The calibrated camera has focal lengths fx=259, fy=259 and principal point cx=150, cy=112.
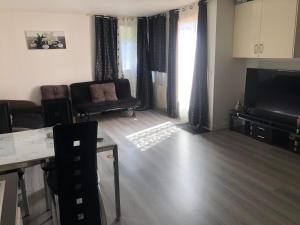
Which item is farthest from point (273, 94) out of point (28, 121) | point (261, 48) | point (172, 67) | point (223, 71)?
point (28, 121)

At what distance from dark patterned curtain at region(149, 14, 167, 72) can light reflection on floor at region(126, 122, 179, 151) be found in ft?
5.35

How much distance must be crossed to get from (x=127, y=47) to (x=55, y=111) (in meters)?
3.73

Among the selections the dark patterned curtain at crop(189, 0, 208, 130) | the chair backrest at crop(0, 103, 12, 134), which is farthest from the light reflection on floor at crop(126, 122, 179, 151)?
the chair backrest at crop(0, 103, 12, 134)

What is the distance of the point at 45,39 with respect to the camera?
17.7 feet

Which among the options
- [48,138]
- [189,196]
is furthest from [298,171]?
[48,138]

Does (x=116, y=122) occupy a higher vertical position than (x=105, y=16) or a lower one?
lower

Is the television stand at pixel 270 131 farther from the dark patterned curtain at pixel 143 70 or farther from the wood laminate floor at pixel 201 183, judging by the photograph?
the dark patterned curtain at pixel 143 70

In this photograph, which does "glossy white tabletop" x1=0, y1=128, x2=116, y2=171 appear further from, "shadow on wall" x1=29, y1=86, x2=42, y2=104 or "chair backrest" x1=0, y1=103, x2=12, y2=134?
"shadow on wall" x1=29, y1=86, x2=42, y2=104

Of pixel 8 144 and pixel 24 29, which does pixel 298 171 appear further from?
pixel 24 29

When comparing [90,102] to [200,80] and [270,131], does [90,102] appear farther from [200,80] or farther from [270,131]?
[270,131]

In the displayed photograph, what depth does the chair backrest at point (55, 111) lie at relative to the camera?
9.42 ft

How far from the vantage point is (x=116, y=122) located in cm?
545

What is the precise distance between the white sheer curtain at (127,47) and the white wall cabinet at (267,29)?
8.68ft

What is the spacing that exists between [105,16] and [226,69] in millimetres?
2996
